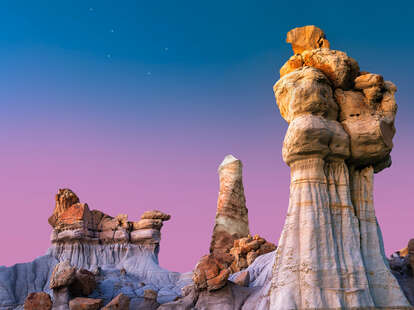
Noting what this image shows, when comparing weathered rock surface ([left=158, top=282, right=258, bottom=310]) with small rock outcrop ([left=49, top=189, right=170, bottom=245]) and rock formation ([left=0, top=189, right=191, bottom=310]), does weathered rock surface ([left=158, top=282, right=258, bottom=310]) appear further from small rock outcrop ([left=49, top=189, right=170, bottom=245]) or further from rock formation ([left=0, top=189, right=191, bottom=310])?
small rock outcrop ([left=49, top=189, right=170, bottom=245])

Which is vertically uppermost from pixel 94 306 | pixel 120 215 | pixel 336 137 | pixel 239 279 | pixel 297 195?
pixel 120 215

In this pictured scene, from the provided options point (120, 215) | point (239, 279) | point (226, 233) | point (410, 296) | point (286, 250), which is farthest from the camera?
point (120, 215)

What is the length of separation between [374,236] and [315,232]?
1.97 m

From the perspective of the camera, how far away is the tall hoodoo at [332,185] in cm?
1045

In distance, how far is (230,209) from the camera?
31.6 metres

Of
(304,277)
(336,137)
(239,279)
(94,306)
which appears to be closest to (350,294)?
(304,277)

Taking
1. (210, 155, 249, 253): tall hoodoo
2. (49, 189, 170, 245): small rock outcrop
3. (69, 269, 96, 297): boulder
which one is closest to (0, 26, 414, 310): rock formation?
(69, 269, 96, 297): boulder

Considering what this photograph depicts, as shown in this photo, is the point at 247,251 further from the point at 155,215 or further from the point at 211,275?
the point at 155,215

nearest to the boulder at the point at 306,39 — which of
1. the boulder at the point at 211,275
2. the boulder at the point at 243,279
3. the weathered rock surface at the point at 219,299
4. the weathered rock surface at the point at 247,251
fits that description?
the boulder at the point at 211,275

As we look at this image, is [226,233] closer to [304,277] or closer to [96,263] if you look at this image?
[96,263]

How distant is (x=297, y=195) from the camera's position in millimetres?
11227

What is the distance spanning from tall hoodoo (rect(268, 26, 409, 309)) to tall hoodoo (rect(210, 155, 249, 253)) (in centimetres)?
1851

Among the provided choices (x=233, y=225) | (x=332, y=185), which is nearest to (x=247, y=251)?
(x=233, y=225)

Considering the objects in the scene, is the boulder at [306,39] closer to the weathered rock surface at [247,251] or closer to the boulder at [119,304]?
the boulder at [119,304]
